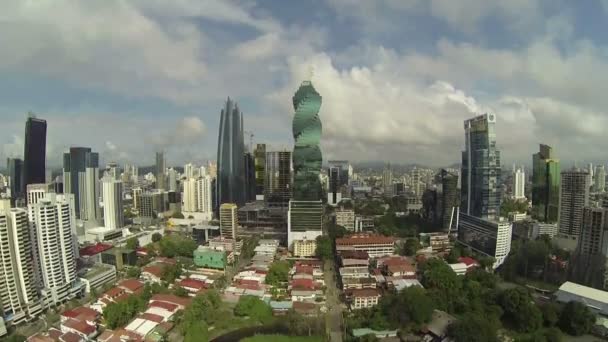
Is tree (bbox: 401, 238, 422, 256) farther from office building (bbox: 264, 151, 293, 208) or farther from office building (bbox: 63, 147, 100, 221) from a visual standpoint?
office building (bbox: 63, 147, 100, 221)

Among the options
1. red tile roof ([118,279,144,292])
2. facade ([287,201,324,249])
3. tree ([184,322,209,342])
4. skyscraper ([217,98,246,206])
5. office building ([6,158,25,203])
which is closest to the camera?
tree ([184,322,209,342])

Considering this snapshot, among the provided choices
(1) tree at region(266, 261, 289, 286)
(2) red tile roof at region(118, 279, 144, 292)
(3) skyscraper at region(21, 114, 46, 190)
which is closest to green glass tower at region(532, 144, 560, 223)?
(1) tree at region(266, 261, 289, 286)

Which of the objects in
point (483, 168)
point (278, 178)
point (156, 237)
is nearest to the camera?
point (483, 168)

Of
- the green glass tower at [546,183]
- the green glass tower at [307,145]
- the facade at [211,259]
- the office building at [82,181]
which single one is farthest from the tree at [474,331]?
the office building at [82,181]

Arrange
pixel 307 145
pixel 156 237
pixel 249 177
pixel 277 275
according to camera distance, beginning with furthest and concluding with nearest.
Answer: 1. pixel 249 177
2. pixel 156 237
3. pixel 307 145
4. pixel 277 275

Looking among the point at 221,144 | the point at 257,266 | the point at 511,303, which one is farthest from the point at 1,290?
the point at 221,144

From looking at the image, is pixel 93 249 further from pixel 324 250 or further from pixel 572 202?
pixel 572 202

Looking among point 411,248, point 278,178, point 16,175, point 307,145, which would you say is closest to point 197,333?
point 411,248
